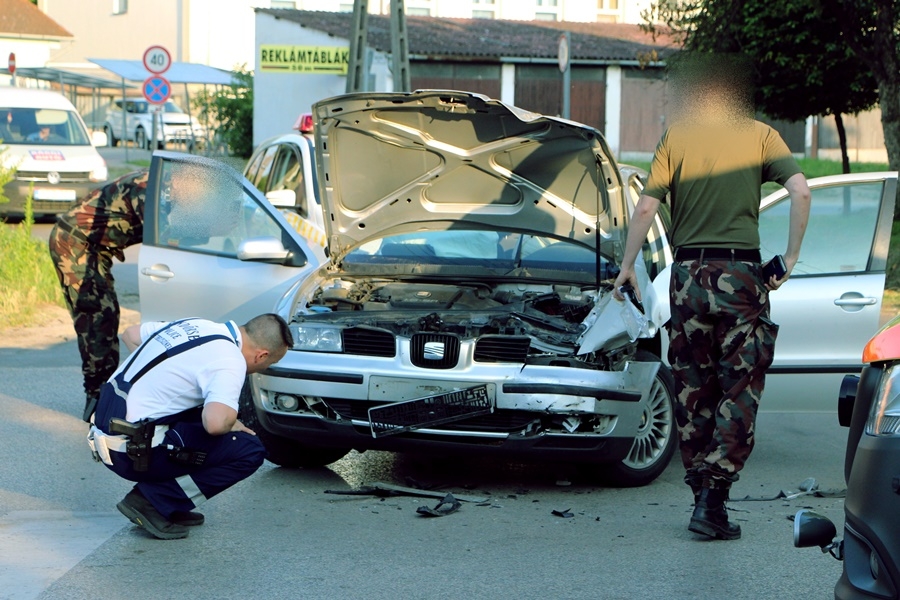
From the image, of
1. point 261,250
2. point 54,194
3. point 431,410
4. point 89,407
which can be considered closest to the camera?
point 431,410

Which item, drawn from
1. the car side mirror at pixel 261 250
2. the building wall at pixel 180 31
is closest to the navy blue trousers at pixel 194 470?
the car side mirror at pixel 261 250

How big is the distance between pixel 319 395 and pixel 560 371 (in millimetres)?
1160

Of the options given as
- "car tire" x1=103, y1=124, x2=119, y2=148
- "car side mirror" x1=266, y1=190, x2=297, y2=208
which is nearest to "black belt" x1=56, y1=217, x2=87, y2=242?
"car side mirror" x1=266, y1=190, x2=297, y2=208

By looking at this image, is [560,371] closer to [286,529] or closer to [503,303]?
[503,303]

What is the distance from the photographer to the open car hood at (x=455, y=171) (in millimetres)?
6707

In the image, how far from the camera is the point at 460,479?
254 inches

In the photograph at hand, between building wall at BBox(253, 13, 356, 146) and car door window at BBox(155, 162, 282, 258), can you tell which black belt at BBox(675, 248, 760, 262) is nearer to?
car door window at BBox(155, 162, 282, 258)

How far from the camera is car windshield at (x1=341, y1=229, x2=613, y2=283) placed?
7.01 m

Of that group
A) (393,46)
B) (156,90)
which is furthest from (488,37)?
(393,46)

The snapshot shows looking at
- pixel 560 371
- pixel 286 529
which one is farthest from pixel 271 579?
pixel 560 371

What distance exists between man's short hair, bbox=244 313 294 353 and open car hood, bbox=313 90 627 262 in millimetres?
1799

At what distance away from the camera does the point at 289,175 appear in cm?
1048

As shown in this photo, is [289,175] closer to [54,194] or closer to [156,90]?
[54,194]

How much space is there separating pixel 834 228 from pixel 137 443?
432cm
